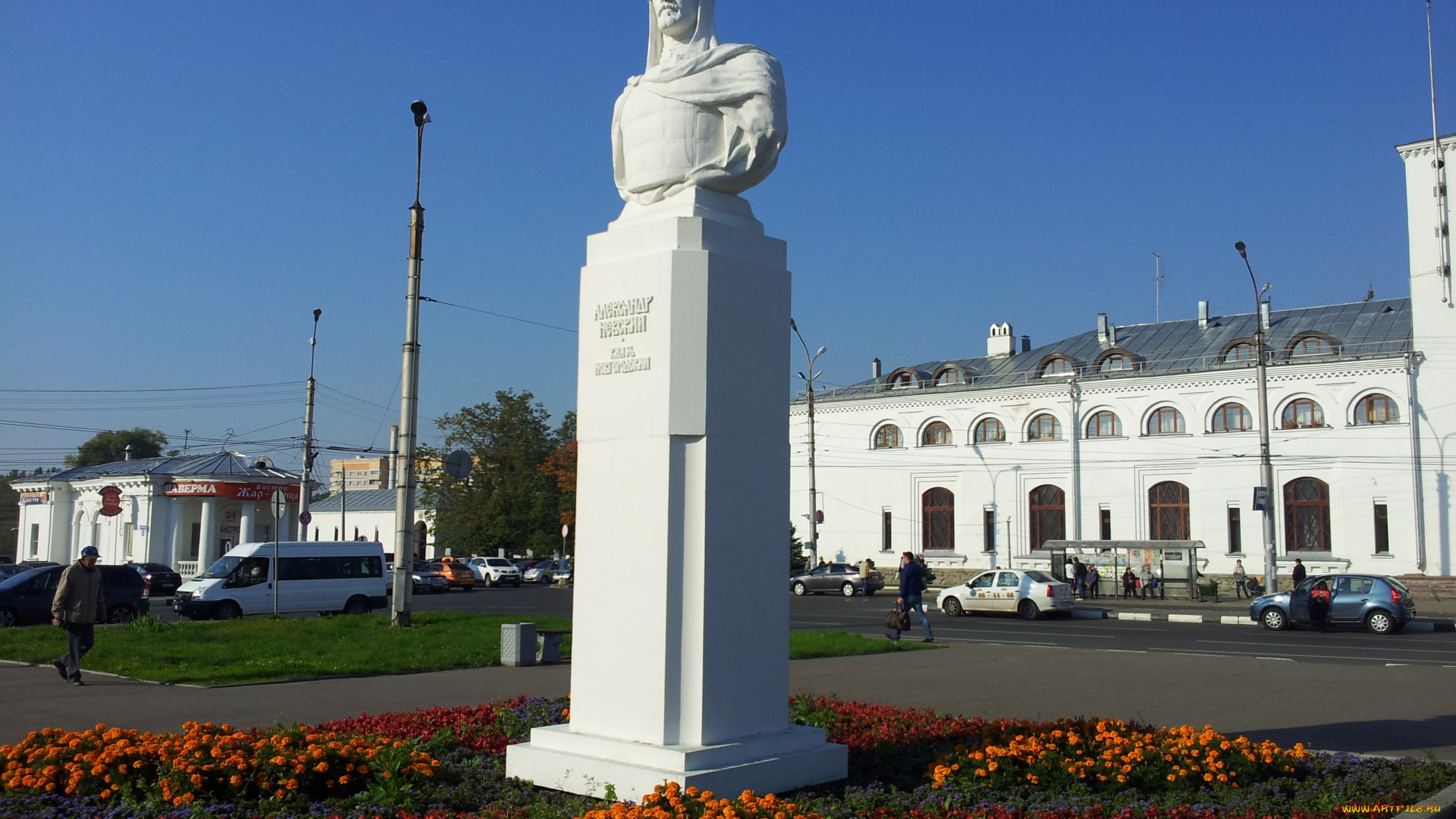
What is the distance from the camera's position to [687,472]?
6.64 m

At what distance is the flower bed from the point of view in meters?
6.02

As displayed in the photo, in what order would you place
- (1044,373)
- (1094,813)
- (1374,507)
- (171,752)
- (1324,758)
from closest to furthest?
(1094,813)
(171,752)
(1324,758)
(1374,507)
(1044,373)

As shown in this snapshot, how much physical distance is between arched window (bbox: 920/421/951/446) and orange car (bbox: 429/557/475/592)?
21783 mm

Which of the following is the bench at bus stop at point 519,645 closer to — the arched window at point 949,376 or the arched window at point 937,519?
the arched window at point 937,519

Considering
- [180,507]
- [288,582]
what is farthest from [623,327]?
[180,507]

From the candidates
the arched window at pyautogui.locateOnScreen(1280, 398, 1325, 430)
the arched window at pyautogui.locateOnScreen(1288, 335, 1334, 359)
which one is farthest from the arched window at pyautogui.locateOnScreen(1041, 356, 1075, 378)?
the arched window at pyautogui.locateOnScreen(1280, 398, 1325, 430)

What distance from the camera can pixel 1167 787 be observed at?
22.6 feet

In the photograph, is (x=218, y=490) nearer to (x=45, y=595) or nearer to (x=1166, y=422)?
(x=45, y=595)

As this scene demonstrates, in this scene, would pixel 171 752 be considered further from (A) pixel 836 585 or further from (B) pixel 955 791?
(A) pixel 836 585

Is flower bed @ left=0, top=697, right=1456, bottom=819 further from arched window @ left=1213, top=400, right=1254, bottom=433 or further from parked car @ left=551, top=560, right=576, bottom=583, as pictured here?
parked car @ left=551, top=560, right=576, bottom=583

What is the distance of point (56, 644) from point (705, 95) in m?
15.8

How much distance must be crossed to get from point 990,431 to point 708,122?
146 ft

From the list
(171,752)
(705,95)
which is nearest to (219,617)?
(171,752)

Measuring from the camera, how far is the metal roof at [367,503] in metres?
76.9
